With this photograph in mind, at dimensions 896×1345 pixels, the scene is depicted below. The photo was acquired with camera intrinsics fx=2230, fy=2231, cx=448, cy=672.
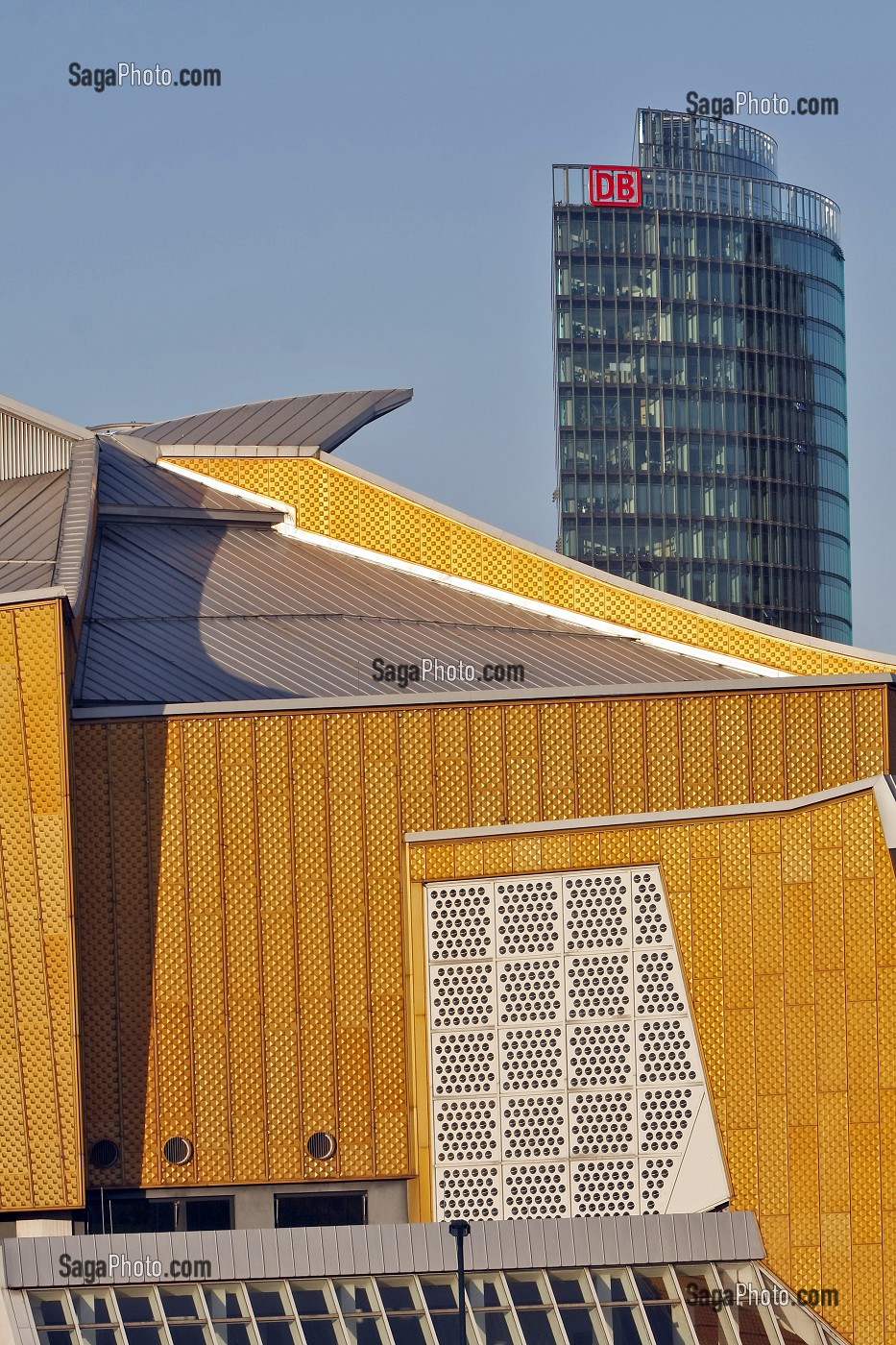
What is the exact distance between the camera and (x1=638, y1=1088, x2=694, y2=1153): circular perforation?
36.3 m

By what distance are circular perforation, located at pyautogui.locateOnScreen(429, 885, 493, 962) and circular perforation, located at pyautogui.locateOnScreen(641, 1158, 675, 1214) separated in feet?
14.7

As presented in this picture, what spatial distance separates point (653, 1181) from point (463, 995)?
4.50 meters

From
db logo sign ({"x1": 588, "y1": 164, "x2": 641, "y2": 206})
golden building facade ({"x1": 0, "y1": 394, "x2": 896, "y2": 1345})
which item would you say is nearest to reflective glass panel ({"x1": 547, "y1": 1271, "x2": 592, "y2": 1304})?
golden building facade ({"x1": 0, "y1": 394, "x2": 896, "y2": 1345})

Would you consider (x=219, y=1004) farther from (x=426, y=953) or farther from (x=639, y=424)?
(x=639, y=424)

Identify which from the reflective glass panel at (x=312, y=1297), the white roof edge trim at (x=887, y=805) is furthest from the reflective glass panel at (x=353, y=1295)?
the white roof edge trim at (x=887, y=805)

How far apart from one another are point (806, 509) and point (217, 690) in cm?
9297

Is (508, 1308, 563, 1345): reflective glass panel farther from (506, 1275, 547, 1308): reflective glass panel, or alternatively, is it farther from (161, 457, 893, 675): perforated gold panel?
(161, 457, 893, 675): perforated gold panel

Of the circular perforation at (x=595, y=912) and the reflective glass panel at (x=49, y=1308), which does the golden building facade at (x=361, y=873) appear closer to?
the circular perforation at (x=595, y=912)

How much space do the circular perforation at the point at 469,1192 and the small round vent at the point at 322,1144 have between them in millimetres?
2030

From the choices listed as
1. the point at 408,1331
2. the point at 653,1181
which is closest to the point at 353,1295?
the point at 408,1331

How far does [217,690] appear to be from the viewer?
1658 inches

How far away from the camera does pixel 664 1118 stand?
3653 cm

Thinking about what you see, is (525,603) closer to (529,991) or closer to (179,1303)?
(529,991)

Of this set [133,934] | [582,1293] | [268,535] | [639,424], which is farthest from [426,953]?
[639,424]
